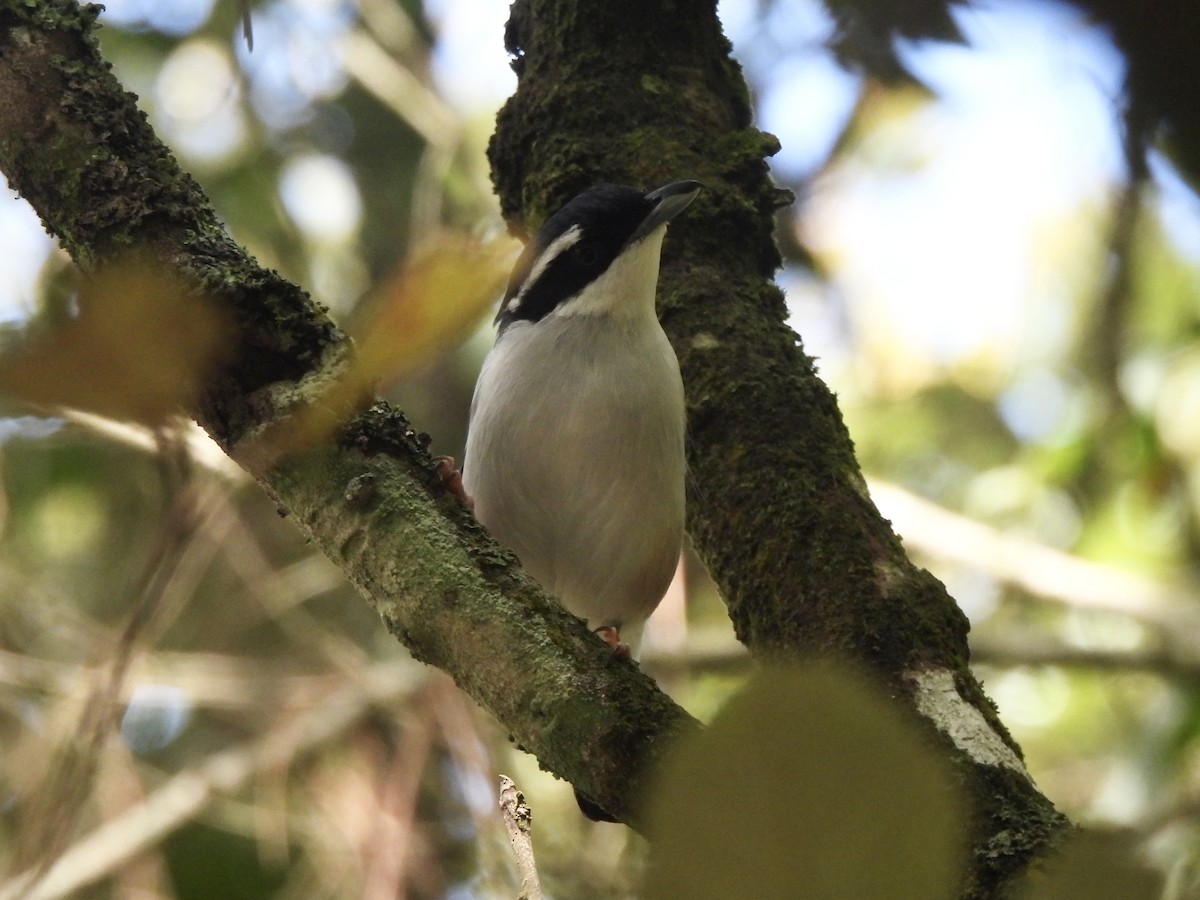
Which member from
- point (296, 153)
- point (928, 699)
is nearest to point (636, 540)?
point (928, 699)

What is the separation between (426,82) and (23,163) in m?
6.55

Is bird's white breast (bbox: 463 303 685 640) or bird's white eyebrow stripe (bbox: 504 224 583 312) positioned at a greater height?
bird's white eyebrow stripe (bbox: 504 224 583 312)

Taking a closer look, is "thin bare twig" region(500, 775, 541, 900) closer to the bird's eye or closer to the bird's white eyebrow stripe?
the bird's white eyebrow stripe


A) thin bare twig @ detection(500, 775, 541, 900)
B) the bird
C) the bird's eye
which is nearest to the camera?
thin bare twig @ detection(500, 775, 541, 900)

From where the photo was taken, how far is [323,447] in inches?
81.6

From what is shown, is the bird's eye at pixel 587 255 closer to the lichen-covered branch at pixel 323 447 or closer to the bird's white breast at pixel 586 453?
the bird's white breast at pixel 586 453

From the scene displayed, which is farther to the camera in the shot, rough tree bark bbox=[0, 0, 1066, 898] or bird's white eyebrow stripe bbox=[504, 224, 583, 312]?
bird's white eyebrow stripe bbox=[504, 224, 583, 312]

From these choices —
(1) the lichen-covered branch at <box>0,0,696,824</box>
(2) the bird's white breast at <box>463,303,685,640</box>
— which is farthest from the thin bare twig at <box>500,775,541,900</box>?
(2) the bird's white breast at <box>463,303,685,640</box>

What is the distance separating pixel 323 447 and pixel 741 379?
162cm

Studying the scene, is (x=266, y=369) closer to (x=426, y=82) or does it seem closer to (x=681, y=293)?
(x=681, y=293)

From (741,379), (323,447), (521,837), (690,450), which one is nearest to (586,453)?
(690,450)

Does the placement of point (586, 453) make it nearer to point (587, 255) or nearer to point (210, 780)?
point (587, 255)

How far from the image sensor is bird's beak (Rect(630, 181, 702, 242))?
3609 millimetres

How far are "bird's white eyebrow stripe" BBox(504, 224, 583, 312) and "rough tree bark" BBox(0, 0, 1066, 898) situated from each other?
0.44 feet
